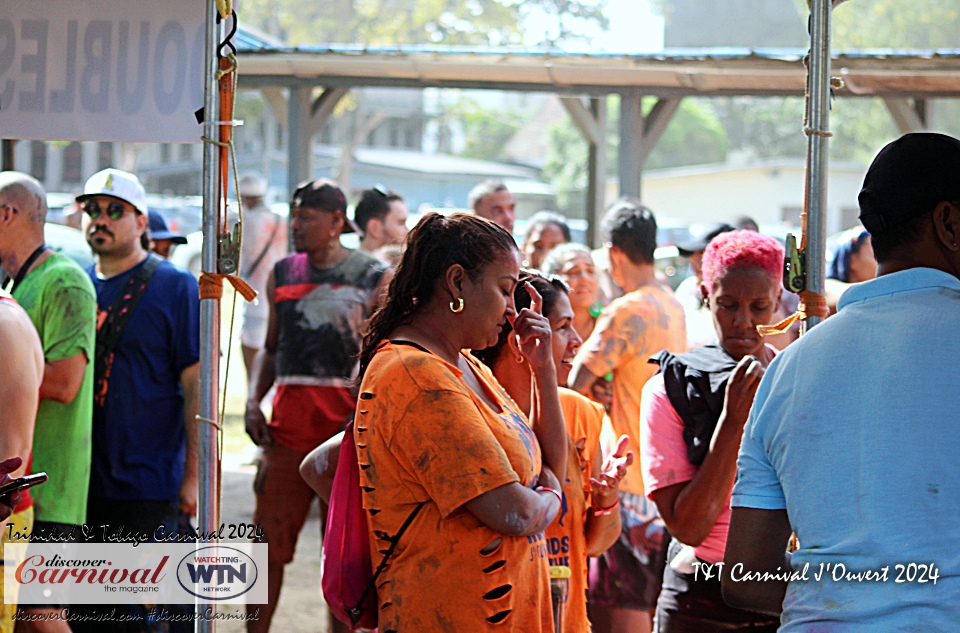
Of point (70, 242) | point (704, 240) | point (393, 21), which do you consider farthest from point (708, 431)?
point (393, 21)

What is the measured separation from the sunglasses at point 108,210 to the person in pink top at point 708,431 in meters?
2.72

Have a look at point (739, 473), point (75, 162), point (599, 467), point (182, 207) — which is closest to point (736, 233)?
point (599, 467)

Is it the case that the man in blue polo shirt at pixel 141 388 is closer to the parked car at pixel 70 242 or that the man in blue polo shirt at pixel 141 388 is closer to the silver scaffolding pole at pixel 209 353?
the silver scaffolding pole at pixel 209 353

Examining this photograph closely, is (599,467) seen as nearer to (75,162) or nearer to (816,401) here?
(816,401)

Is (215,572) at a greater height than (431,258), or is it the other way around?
(431,258)

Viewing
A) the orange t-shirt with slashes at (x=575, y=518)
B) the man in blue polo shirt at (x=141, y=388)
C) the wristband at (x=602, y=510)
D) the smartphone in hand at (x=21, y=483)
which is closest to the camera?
the smartphone in hand at (x=21, y=483)

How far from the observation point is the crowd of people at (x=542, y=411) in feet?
6.23

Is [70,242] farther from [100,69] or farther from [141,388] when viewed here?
[100,69]

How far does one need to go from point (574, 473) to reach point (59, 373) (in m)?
2.22

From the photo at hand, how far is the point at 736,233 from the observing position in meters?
3.35

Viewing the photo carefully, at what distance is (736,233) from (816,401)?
1.49 metres

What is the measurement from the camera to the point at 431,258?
2594mm

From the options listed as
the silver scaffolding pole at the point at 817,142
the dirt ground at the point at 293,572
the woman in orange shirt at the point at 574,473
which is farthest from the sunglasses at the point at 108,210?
the silver scaffolding pole at the point at 817,142

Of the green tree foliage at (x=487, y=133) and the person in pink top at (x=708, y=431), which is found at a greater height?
the green tree foliage at (x=487, y=133)
